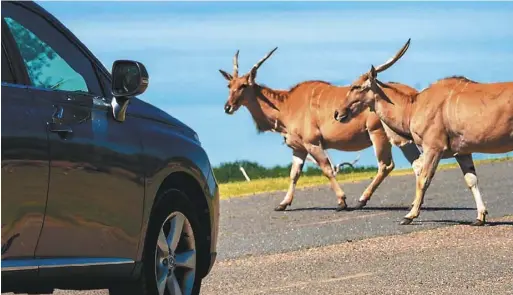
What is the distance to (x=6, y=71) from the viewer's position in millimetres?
7324

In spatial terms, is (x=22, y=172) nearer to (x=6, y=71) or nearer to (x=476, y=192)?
(x=6, y=71)

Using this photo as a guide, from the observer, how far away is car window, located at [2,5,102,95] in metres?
7.59

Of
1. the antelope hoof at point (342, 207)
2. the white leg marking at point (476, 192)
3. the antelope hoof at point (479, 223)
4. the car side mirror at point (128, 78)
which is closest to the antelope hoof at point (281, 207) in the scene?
the antelope hoof at point (342, 207)

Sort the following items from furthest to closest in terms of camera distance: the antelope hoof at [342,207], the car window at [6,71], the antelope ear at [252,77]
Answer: the antelope ear at [252,77] < the antelope hoof at [342,207] < the car window at [6,71]

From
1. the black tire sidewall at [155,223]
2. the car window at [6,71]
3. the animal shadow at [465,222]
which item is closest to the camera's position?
the car window at [6,71]

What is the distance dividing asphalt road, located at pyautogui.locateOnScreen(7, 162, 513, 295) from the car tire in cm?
218

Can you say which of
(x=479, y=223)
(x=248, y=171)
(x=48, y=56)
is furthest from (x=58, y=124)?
(x=248, y=171)

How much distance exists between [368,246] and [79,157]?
802cm

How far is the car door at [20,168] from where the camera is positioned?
7031 mm

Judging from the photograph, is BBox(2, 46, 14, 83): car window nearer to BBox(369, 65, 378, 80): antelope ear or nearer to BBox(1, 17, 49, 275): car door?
BBox(1, 17, 49, 275): car door

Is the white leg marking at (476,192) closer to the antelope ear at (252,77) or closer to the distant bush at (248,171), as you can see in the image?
the antelope ear at (252,77)

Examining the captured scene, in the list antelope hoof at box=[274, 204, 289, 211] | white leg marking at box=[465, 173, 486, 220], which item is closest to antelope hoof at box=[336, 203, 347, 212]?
antelope hoof at box=[274, 204, 289, 211]

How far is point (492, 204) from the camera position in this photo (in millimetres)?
21312

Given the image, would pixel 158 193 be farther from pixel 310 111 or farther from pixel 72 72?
pixel 310 111
